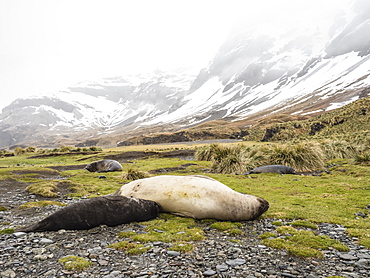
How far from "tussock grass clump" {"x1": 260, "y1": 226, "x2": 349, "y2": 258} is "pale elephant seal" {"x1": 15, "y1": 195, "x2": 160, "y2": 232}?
390cm

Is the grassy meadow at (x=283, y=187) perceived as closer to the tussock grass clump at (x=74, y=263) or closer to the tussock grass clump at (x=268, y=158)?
the tussock grass clump at (x=268, y=158)

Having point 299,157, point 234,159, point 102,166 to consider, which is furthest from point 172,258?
point 102,166

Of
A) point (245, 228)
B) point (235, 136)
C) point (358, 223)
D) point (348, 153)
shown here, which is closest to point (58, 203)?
point (245, 228)

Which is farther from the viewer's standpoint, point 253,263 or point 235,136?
point 235,136

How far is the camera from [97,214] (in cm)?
773

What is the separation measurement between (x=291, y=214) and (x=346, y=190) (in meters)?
5.90

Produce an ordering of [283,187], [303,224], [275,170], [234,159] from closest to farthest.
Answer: [303,224] → [283,187] → [275,170] → [234,159]

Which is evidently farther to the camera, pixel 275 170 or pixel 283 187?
pixel 275 170

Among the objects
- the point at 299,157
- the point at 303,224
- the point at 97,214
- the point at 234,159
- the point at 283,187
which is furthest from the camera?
the point at 234,159

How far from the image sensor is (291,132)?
48.5 meters

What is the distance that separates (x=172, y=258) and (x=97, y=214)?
3.11m

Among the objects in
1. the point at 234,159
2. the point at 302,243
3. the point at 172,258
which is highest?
the point at 172,258

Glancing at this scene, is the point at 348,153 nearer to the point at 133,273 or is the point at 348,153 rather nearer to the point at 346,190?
the point at 346,190

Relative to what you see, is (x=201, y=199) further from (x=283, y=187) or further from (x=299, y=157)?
(x=299, y=157)
